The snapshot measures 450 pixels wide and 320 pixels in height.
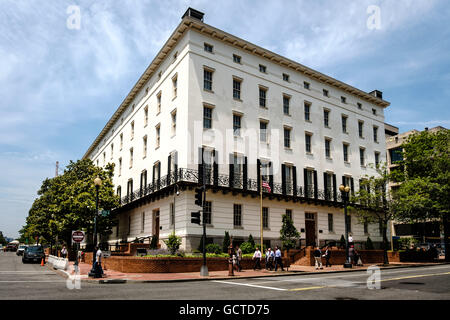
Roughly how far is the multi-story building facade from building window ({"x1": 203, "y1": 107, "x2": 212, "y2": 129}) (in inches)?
3.6

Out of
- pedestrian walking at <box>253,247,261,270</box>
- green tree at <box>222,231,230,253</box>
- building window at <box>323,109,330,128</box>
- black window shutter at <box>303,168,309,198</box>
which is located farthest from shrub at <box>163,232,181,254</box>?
building window at <box>323,109,330,128</box>

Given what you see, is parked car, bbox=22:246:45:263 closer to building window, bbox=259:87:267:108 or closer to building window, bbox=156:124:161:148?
building window, bbox=156:124:161:148

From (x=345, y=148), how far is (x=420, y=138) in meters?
7.94

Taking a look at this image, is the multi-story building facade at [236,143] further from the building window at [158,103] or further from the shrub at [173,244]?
the shrub at [173,244]

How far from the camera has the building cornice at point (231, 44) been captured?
31422 mm

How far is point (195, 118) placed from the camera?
98.1 feet

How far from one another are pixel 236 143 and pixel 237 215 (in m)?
6.06

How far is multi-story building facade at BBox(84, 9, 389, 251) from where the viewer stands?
29.9m

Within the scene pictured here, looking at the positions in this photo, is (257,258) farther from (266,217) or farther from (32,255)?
(32,255)

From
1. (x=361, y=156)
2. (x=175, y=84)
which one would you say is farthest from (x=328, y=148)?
(x=175, y=84)

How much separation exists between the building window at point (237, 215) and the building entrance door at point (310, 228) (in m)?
8.28

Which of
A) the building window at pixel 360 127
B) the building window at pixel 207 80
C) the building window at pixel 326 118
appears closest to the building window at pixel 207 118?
the building window at pixel 207 80

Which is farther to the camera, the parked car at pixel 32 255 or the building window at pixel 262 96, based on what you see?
the parked car at pixel 32 255
